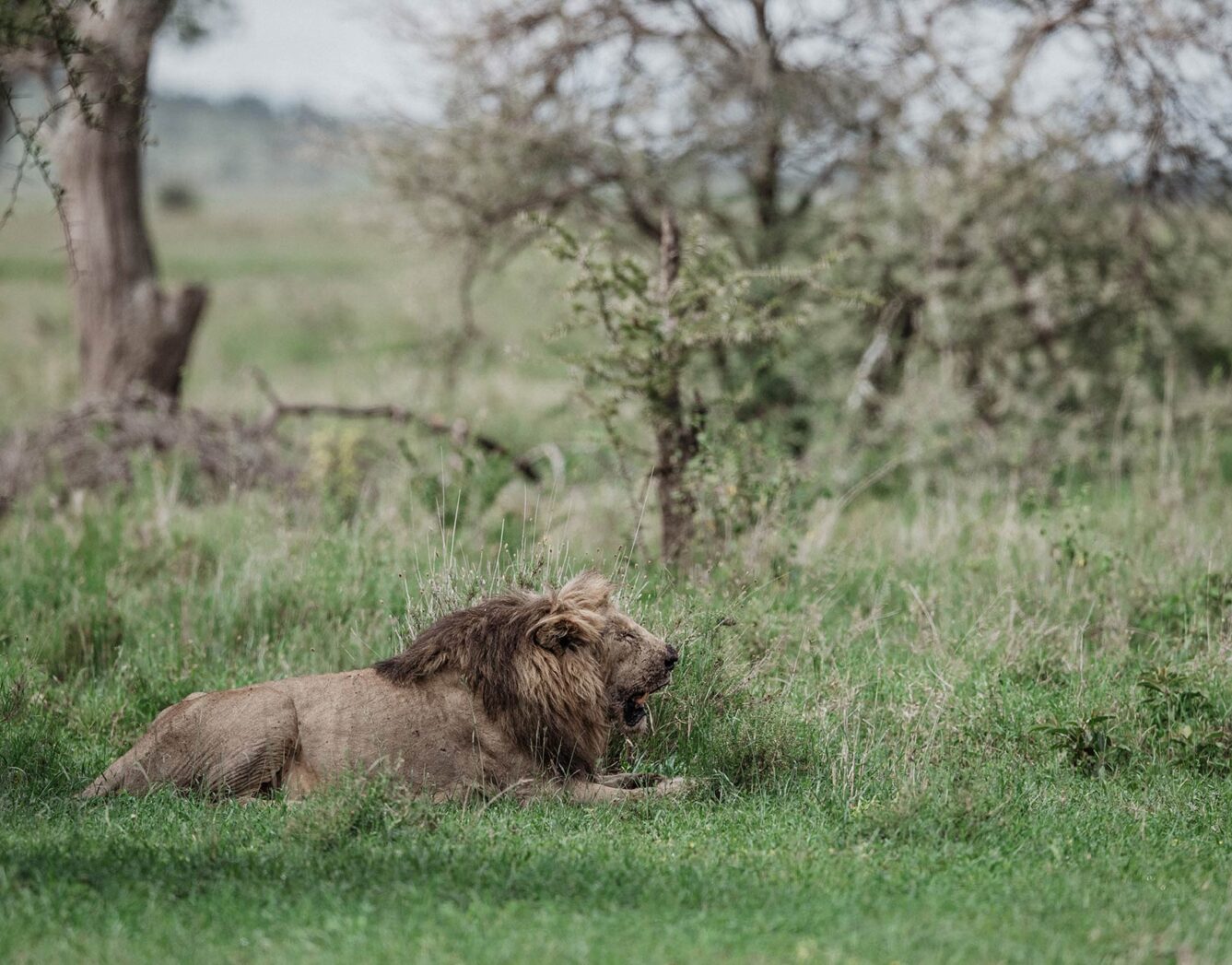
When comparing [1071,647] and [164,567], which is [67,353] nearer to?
[164,567]

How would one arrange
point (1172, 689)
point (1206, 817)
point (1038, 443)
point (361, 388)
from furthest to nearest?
point (361, 388), point (1038, 443), point (1172, 689), point (1206, 817)

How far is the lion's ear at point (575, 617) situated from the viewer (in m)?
5.88

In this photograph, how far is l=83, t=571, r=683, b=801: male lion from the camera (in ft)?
19.0

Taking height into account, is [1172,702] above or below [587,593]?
below

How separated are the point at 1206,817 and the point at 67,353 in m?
21.3

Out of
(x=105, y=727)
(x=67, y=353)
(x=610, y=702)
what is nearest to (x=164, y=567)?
(x=105, y=727)

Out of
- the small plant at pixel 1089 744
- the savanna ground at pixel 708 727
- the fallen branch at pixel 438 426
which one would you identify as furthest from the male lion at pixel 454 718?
the fallen branch at pixel 438 426

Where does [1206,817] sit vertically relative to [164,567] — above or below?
below

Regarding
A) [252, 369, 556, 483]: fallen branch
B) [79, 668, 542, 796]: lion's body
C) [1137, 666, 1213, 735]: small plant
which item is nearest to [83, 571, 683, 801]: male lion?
[79, 668, 542, 796]: lion's body

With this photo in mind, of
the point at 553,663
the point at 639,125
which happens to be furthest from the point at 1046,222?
the point at 553,663

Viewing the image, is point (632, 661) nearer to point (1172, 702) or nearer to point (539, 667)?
point (539, 667)

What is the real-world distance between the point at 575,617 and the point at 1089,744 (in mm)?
2581

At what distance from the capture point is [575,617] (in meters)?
5.88

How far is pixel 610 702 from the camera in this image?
6.06 metres
